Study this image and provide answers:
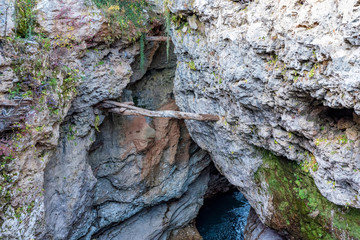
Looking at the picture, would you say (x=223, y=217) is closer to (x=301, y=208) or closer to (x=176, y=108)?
(x=176, y=108)

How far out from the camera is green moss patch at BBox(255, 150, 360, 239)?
5.00m

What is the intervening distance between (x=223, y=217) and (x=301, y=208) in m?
6.35

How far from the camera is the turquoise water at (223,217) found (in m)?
10.7

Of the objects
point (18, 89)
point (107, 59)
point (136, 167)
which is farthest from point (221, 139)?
point (18, 89)

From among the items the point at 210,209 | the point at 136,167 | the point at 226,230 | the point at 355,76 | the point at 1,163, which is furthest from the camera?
the point at 210,209

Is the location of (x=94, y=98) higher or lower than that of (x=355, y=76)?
higher

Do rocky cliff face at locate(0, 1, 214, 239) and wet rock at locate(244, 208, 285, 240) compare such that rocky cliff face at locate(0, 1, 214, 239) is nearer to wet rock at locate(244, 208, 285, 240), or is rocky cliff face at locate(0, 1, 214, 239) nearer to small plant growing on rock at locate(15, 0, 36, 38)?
small plant growing on rock at locate(15, 0, 36, 38)

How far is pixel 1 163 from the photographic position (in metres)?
4.73

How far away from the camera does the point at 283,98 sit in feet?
15.3

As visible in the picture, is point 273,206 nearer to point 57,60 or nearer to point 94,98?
point 94,98

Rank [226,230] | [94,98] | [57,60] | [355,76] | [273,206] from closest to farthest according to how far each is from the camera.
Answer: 1. [355,76]
2. [57,60]
3. [273,206]
4. [94,98]
5. [226,230]

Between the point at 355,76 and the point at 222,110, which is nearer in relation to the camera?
the point at 355,76

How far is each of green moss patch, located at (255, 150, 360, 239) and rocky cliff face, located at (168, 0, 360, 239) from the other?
0.02 m

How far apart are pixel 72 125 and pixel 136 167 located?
2568 mm
